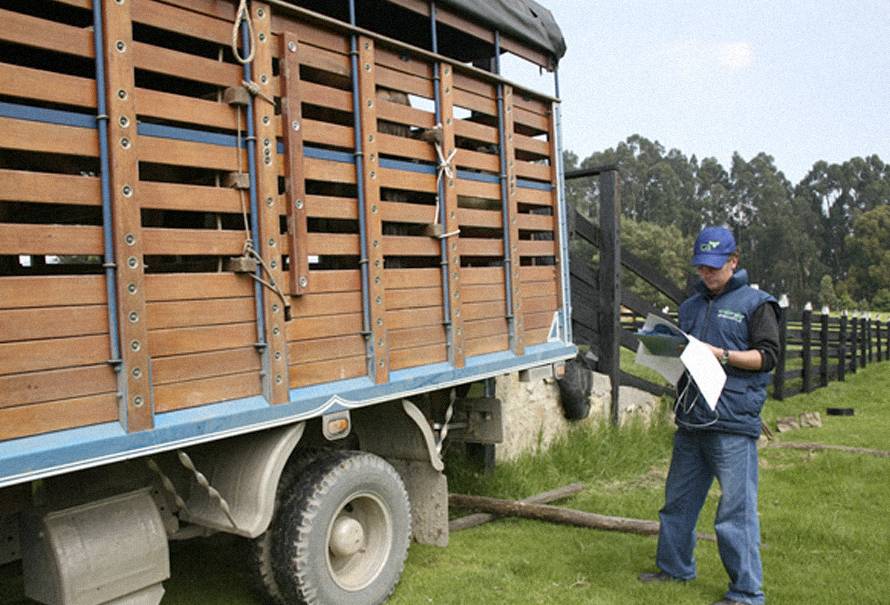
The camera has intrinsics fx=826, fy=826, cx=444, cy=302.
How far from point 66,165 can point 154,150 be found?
2.56 feet

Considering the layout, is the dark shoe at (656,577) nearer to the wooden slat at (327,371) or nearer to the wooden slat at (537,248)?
the wooden slat at (327,371)

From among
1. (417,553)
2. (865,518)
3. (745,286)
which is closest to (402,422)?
(417,553)

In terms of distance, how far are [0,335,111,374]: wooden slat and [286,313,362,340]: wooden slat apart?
A: 98 centimetres

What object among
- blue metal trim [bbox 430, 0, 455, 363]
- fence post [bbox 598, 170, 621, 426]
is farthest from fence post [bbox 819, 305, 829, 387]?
blue metal trim [bbox 430, 0, 455, 363]

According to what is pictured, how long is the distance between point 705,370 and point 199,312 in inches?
98.1

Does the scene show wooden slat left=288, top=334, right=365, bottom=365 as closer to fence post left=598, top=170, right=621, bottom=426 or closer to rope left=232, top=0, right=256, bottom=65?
rope left=232, top=0, right=256, bottom=65

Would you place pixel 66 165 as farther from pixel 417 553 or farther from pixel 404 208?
pixel 417 553

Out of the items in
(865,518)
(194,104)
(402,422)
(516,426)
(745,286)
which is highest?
(194,104)

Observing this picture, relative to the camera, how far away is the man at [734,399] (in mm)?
4309

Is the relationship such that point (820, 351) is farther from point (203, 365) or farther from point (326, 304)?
point (203, 365)

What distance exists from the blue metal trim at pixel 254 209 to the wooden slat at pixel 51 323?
75 cm

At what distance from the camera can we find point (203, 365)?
3465mm

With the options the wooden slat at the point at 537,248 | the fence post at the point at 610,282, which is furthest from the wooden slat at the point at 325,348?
the fence post at the point at 610,282

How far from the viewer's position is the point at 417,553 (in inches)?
213
